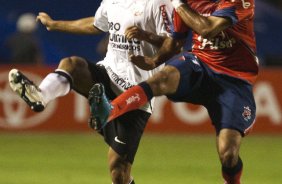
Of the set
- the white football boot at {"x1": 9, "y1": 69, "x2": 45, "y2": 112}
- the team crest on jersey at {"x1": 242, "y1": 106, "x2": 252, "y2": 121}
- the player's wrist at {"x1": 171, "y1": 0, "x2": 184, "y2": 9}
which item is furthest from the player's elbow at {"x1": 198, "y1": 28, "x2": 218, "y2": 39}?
the white football boot at {"x1": 9, "y1": 69, "x2": 45, "y2": 112}

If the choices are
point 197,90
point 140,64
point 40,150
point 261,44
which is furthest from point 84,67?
point 261,44

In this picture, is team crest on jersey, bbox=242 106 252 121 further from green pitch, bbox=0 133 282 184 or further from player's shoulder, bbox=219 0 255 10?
green pitch, bbox=0 133 282 184

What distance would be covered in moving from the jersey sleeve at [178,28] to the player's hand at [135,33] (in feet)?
1.37

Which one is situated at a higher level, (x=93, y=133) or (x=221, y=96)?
(x=221, y=96)

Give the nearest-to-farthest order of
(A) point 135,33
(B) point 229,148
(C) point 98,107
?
(C) point 98,107
(A) point 135,33
(B) point 229,148

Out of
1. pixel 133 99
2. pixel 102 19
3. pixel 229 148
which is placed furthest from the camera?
pixel 102 19

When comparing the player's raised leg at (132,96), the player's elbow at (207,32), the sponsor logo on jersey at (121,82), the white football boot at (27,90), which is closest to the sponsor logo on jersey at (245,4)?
the player's elbow at (207,32)

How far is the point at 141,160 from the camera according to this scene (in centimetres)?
1309

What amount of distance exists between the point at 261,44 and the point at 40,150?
7.25 m

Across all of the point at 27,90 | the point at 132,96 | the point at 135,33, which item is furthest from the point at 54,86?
the point at 135,33

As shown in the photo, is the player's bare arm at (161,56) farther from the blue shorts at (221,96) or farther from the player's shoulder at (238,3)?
the player's shoulder at (238,3)

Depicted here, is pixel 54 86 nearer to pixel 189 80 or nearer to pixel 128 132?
pixel 128 132

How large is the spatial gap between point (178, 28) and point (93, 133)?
24.8ft

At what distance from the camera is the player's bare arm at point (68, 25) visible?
29.8 feet
